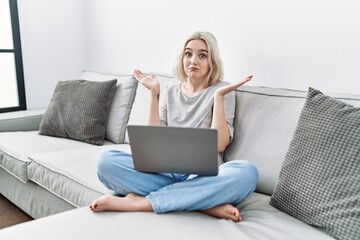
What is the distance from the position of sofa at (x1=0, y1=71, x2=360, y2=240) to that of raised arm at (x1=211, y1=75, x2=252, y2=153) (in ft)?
0.26

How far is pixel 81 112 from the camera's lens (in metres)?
2.25

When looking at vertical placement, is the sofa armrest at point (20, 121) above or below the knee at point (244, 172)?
below

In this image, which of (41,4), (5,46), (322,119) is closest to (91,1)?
(41,4)

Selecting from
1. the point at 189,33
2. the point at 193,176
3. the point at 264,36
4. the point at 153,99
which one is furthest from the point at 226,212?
the point at 189,33

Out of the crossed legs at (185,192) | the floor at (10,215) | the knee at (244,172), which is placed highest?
the knee at (244,172)

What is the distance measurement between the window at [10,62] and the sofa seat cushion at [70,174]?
52.6 inches

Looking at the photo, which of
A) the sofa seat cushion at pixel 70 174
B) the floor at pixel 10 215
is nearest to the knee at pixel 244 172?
the sofa seat cushion at pixel 70 174

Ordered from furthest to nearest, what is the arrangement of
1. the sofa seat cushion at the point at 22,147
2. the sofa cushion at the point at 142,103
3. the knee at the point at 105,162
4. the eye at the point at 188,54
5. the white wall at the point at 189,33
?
the sofa cushion at the point at 142,103 → the sofa seat cushion at the point at 22,147 → the eye at the point at 188,54 → the white wall at the point at 189,33 → the knee at the point at 105,162

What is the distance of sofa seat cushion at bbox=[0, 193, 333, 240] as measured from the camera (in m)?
1.04

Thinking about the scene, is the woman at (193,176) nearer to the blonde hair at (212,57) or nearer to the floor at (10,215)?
the blonde hair at (212,57)

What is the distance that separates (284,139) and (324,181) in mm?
339

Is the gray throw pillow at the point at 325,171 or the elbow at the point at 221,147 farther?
the elbow at the point at 221,147

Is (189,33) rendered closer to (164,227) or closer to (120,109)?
(120,109)

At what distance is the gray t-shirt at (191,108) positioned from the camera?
5.32 feet
